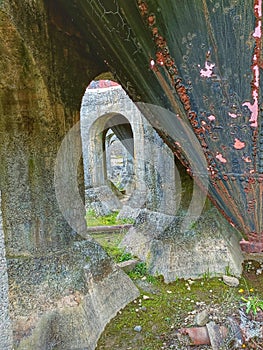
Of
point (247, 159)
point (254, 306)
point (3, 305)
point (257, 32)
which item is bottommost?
point (254, 306)

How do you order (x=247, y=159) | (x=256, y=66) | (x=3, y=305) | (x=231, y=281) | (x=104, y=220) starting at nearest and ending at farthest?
(x=3, y=305) → (x=256, y=66) → (x=247, y=159) → (x=231, y=281) → (x=104, y=220)

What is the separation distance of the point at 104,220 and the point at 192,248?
13.0ft

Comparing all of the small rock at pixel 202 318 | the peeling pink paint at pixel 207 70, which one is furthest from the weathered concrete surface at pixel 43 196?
the peeling pink paint at pixel 207 70

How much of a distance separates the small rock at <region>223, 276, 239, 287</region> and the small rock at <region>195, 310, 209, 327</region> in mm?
675

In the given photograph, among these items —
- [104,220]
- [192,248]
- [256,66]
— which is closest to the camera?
[256,66]

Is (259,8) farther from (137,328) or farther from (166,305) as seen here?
(166,305)

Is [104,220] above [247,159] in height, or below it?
→ below

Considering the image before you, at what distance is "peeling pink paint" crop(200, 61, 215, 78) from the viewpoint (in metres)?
1.59

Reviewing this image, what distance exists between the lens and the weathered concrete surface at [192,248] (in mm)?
3373

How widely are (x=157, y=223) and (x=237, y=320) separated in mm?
1575

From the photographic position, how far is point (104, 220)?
7215 mm

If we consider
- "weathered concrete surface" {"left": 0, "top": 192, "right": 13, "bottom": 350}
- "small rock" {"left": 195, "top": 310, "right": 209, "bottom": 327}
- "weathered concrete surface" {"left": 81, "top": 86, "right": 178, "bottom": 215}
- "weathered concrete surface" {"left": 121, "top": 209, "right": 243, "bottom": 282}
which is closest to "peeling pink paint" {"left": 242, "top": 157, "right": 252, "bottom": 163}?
"weathered concrete surface" {"left": 0, "top": 192, "right": 13, "bottom": 350}

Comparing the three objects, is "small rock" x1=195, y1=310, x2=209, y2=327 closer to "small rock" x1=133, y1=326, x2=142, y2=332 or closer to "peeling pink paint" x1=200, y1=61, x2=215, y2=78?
"small rock" x1=133, y1=326, x2=142, y2=332

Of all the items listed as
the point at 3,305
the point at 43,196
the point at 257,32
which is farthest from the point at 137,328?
the point at 257,32
